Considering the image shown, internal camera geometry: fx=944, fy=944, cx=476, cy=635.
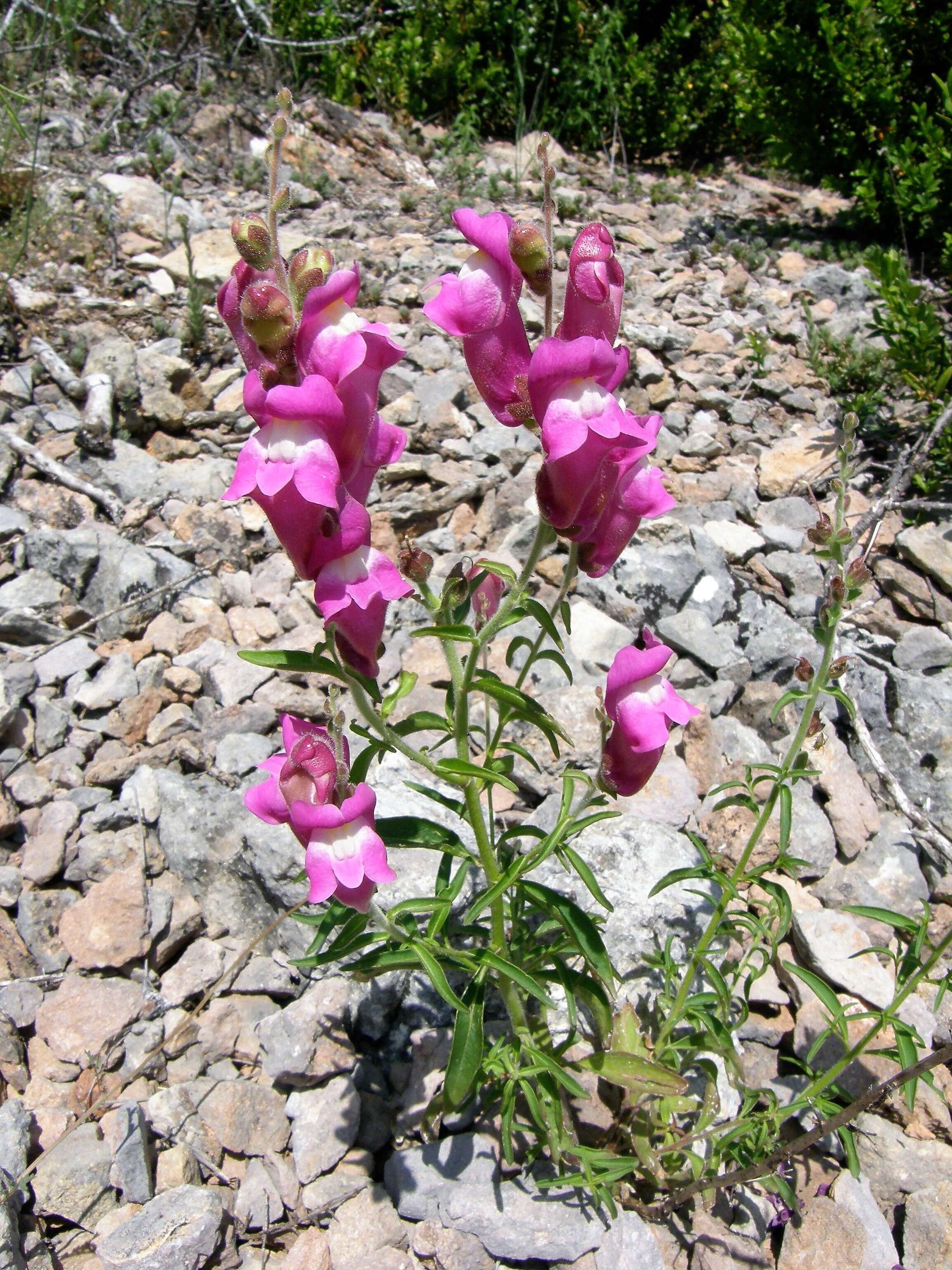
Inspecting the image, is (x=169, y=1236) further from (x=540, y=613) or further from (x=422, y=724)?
(x=540, y=613)

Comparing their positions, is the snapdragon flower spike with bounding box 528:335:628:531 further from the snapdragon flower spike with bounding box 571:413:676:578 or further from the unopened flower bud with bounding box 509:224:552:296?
the unopened flower bud with bounding box 509:224:552:296

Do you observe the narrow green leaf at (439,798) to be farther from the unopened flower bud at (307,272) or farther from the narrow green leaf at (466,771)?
the unopened flower bud at (307,272)

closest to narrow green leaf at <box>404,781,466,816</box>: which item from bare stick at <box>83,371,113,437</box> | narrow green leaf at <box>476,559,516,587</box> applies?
narrow green leaf at <box>476,559,516,587</box>

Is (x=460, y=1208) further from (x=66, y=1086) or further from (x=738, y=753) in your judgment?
(x=738, y=753)

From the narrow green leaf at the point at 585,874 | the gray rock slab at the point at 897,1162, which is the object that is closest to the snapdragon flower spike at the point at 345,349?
the narrow green leaf at the point at 585,874

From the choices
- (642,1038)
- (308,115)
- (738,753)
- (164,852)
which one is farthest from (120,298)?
(642,1038)

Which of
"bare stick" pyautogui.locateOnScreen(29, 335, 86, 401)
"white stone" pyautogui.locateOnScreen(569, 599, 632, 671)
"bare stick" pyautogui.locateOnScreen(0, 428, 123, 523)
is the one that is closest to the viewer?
"white stone" pyautogui.locateOnScreen(569, 599, 632, 671)
